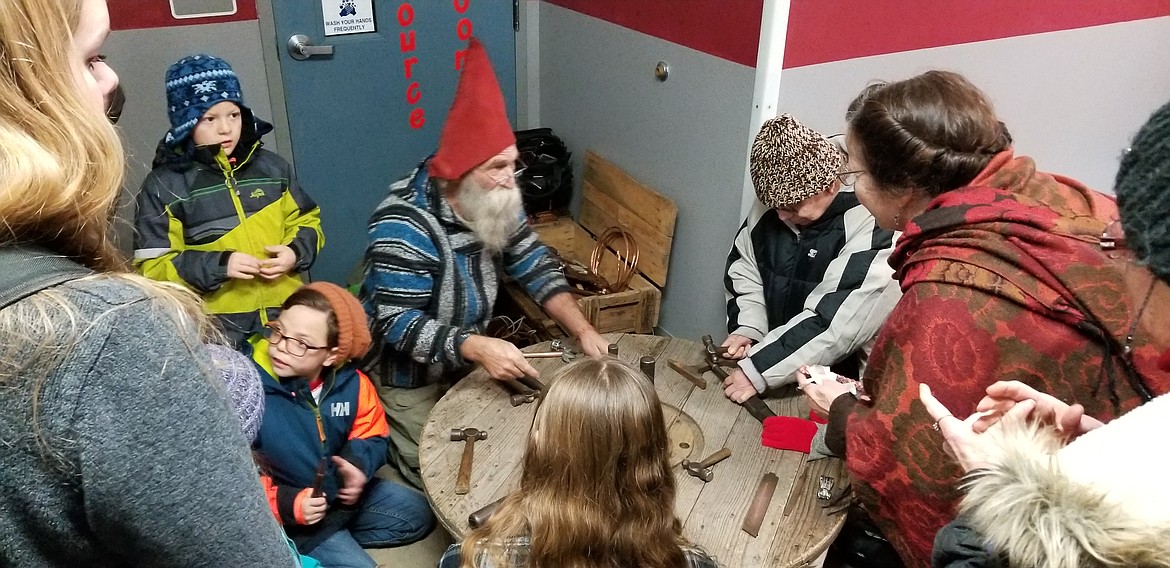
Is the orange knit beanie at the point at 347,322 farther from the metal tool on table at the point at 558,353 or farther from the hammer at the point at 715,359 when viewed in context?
the hammer at the point at 715,359

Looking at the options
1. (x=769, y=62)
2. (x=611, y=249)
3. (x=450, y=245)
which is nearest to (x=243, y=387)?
(x=450, y=245)

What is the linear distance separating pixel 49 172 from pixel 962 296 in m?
1.51

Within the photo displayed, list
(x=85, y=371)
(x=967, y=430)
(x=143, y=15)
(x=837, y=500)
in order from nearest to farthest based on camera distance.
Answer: (x=85, y=371) → (x=967, y=430) → (x=837, y=500) → (x=143, y=15)

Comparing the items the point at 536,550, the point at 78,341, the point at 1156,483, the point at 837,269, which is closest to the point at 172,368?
the point at 78,341

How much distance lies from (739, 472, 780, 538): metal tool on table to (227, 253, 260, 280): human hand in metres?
1.87

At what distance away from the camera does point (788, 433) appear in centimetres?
207

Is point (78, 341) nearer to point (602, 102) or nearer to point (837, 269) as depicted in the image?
point (837, 269)

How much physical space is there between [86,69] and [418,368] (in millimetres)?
1972

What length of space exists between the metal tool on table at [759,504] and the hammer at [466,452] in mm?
675

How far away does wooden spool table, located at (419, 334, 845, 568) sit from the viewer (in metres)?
1.72

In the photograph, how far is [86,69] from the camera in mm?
804

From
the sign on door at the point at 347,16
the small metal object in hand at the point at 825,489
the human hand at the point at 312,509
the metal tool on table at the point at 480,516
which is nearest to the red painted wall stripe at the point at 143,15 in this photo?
the sign on door at the point at 347,16

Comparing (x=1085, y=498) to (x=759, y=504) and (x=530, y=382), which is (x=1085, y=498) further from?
(x=530, y=382)

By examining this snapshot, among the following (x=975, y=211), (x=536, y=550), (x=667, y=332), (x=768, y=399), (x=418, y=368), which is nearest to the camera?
(x=536, y=550)
